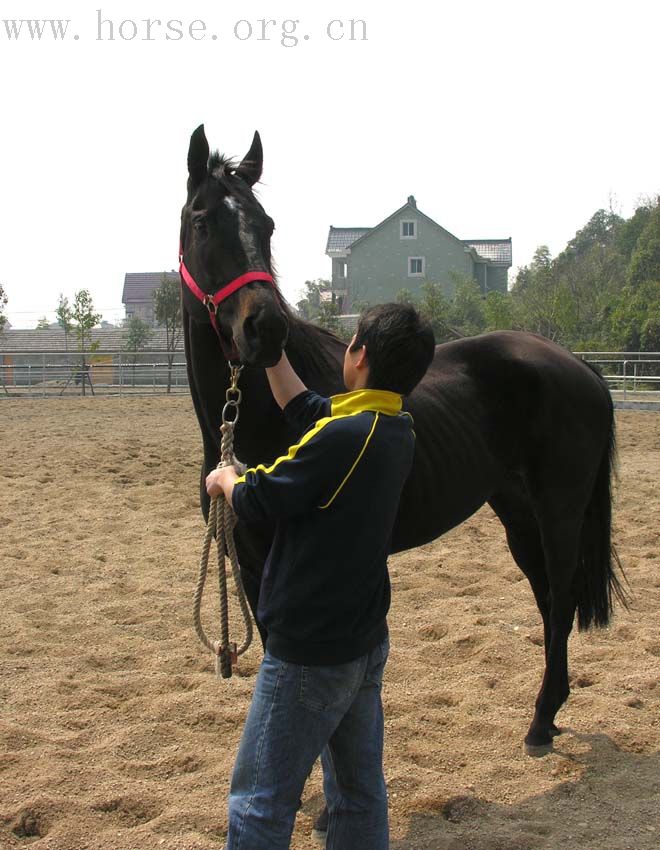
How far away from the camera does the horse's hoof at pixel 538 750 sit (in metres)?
3.03

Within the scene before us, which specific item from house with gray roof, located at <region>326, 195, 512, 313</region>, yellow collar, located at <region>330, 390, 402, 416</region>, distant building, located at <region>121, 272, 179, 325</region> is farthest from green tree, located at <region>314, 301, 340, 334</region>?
distant building, located at <region>121, 272, 179, 325</region>

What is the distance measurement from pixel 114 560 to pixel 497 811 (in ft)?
11.3

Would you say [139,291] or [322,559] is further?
[139,291]

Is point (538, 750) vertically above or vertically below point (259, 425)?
below

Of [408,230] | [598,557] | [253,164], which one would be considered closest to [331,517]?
[253,164]

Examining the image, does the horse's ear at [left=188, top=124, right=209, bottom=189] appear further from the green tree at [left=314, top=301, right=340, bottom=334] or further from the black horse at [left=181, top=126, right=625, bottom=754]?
the green tree at [left=314, top=301, right=340, bottom=334]

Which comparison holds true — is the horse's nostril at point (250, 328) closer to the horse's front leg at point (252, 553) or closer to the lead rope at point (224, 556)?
the lead rope at point (224, 556)

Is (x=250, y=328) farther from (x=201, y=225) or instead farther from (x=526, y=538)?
(x=526, y=538)

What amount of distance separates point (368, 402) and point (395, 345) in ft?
0.45

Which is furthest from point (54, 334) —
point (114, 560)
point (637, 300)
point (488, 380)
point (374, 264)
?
point (488, 380)

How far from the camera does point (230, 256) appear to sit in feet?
7.57

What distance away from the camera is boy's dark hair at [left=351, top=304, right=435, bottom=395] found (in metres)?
1.74

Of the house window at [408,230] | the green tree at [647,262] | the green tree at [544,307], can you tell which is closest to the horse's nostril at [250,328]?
the green tree at [544,307]

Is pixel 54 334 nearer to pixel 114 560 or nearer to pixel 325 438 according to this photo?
pixel 114 560
